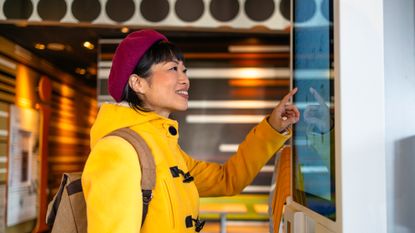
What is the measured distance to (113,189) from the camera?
1.25 meters

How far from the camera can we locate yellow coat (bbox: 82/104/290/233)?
124cm

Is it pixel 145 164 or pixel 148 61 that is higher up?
pixel 148 61

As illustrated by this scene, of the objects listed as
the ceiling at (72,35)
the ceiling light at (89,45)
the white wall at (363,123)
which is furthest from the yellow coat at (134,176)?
the ceiling light at (89,45)

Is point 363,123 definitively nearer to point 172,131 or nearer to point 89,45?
point 172,131

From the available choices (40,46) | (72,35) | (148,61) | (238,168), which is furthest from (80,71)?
(148,61)

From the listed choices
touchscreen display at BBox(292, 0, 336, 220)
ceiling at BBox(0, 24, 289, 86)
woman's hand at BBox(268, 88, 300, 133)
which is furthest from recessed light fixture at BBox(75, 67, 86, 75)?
touchscreen display at BBox(292, 0, 336, 220)

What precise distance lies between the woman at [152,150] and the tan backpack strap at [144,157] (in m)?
0.02

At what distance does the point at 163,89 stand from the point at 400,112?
2.95ft

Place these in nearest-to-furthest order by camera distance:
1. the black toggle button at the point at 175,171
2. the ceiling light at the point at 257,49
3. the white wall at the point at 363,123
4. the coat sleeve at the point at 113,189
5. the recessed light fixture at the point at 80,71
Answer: the white wall at the point at 363,123 < the coat sleeve at the point at 113,189 < the black toggle button at the point at 175,171 < the ceiling light at the point at 257,49 < the recessed light fixture at the point at 80,71

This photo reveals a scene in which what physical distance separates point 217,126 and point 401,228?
375 cm

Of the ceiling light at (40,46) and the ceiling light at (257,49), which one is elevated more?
the ceiling light at (40,46)

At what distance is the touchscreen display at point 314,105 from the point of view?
0.85 metres

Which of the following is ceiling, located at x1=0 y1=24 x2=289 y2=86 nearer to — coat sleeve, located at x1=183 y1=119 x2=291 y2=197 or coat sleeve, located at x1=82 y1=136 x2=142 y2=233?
coat sleeve, located at x1=183 y1=119 x2=291 y2=197

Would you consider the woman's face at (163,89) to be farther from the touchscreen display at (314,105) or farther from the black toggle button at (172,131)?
the touchscreen display at (314,105)
